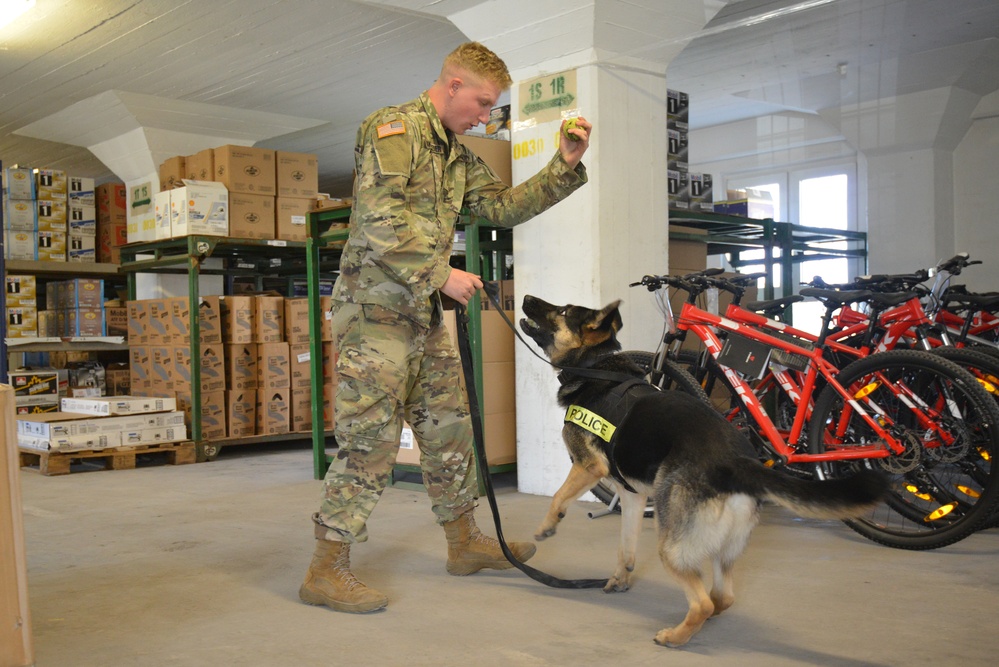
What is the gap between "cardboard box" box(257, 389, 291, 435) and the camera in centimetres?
661

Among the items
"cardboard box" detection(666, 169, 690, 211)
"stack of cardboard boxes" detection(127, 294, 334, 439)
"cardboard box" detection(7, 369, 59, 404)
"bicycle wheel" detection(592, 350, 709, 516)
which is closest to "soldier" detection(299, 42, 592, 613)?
"bicycle wheel" detection(592, 350, 709, 516)

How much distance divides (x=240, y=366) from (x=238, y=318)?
0.37 metres

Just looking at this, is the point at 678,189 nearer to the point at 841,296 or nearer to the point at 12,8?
the point at 841,296

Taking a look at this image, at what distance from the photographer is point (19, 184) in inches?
299

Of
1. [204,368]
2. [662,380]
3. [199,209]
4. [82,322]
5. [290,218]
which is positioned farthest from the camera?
[82,322]

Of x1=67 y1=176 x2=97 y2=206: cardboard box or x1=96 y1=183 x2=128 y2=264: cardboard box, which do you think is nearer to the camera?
x1=67 y1=176 x2=97 y2=206: cardboard box

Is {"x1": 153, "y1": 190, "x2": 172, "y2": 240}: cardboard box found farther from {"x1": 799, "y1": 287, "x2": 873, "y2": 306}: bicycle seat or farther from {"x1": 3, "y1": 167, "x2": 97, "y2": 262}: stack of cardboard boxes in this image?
{"x1": 799, "y1": 287, "x2": 873, "y2": 306}: bicycle seat

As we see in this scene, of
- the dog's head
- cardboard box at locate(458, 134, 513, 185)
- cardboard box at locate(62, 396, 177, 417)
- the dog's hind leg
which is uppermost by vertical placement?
cardboard box at locate(458, 134, 513, 185)

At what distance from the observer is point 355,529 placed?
2.62 metres

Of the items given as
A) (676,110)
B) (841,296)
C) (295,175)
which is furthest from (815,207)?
(841,296)

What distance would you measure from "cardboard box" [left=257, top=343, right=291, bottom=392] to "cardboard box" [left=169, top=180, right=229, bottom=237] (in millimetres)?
936

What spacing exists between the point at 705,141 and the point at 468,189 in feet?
22.6

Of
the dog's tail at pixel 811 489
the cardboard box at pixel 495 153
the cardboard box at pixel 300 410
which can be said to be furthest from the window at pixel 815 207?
the dog's tail at pixel 811 489

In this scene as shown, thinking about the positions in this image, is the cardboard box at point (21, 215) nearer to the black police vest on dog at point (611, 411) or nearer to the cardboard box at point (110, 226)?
the cardboard box at point (110, 226)
